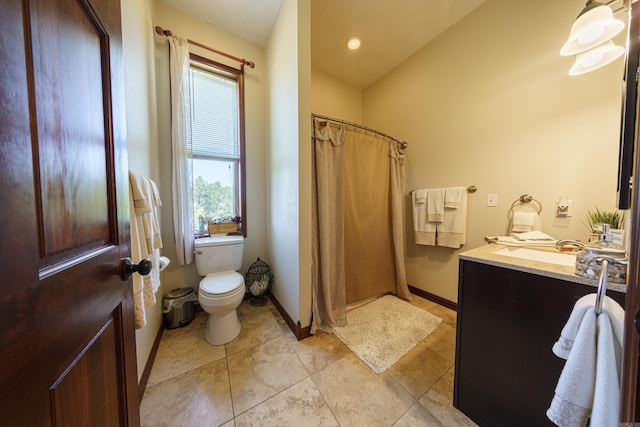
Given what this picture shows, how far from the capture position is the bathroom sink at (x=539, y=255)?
0.99 m

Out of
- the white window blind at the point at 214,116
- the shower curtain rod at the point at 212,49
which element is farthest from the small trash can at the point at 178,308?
the shower curtain rod at the point at 212,49

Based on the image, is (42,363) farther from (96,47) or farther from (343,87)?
(343,87)

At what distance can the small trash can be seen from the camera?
5.49ft

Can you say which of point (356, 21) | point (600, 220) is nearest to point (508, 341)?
point (600, 220)

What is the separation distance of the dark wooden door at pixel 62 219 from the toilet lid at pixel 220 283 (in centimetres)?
82

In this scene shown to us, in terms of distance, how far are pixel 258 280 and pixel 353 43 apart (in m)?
2.66

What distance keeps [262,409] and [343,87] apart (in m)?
3.22

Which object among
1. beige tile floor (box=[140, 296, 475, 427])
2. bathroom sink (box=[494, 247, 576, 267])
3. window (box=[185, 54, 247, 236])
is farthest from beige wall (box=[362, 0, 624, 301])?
window (box=[185, 54, 247, 236])

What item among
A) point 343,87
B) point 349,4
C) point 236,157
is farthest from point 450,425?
point 343,87

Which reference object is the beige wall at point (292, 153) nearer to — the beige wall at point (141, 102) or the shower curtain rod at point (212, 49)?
the shower curtain rod at point (212, 49)

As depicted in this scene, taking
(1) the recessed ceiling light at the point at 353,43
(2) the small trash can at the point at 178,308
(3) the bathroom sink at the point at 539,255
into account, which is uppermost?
(1) the recessed ceiling light at the point at 353,43

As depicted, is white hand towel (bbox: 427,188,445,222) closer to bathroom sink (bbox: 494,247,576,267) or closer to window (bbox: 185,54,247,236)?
bathroom sink (bbox: 494,247,576,267)

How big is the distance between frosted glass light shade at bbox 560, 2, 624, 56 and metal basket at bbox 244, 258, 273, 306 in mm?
2699

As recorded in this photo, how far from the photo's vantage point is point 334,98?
2598 mm
